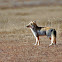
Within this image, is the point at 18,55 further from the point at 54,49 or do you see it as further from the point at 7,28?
the point at 7,28

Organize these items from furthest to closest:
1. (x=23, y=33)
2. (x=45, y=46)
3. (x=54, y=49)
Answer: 1. (x=23, y=33)
2. (x=45, y=46)
3. (x=54, y=49)

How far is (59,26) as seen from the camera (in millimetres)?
16812

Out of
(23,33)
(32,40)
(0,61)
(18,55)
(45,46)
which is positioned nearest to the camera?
(0,61)

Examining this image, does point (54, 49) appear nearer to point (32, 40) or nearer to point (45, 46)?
point (45, 46)

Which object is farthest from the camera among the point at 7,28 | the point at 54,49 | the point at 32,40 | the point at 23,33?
the point at 7,28

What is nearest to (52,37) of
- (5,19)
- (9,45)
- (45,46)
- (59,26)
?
(45,46)

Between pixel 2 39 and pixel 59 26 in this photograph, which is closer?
pixel 2 39

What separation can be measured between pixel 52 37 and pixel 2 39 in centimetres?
305

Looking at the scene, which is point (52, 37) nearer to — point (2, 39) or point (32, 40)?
point (32, 40)

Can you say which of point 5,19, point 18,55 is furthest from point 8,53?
point 5,19

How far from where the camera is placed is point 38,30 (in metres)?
12.1

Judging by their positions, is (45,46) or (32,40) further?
(32,40)

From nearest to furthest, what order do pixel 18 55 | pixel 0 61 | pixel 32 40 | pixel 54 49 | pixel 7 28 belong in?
pixel 0 61
pixel 18 55
pixel 54 49
pixel 32 40
pixel 7 28

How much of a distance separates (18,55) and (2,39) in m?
3.91
